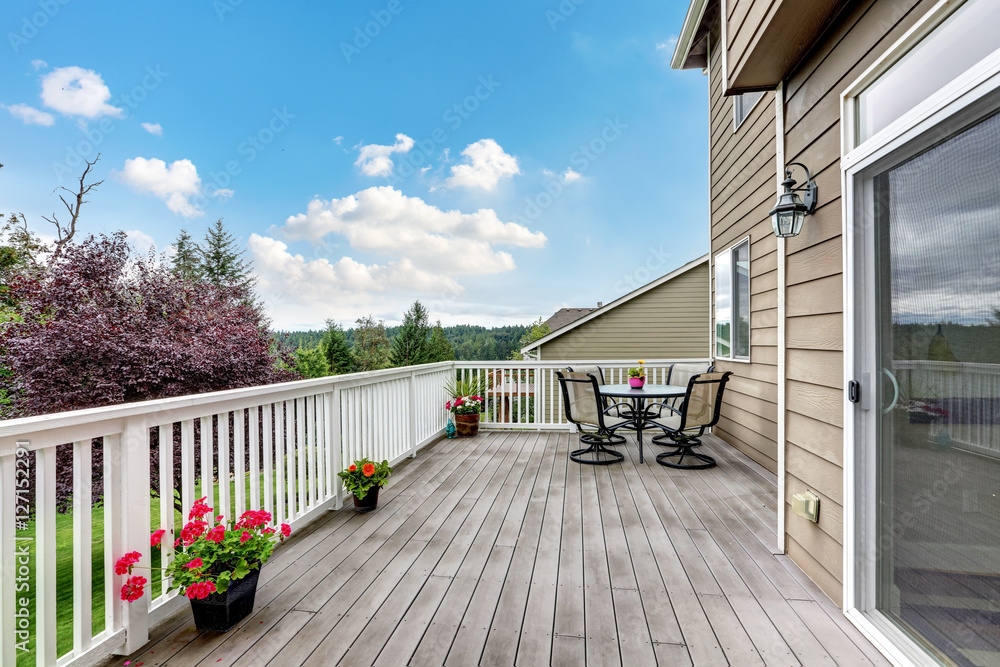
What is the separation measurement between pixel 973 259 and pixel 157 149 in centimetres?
1815

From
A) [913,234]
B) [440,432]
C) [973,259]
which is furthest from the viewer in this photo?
[440,432]

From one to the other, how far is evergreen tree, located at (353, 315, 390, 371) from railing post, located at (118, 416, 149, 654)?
85.4 ft

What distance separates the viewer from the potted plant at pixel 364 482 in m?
2.98

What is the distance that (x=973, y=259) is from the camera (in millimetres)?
1242

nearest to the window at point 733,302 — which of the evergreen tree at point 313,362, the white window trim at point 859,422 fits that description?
the white window trim at point 859,422

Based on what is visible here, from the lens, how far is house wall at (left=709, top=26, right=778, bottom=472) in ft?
12.1

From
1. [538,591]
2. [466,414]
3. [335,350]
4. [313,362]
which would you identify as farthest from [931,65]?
[335,350]

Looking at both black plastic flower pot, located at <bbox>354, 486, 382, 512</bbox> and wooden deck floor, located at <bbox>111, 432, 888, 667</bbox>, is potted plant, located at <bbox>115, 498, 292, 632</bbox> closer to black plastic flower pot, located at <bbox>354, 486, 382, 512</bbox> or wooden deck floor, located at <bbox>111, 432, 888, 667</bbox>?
wooden deck floor, located at <bbox>111, 432, 888, 667</bbox>

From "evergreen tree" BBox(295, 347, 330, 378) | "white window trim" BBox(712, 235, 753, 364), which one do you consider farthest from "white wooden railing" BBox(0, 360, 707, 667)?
"evergreen tree" BBox(295, 347, 330, 378)

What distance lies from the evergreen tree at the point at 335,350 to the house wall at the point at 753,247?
72.1ft

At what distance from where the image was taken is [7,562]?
1216 mm

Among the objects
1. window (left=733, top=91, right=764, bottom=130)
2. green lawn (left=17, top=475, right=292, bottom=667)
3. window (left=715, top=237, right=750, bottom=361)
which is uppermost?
window (left=733, top=91, right=764, bottom=130)

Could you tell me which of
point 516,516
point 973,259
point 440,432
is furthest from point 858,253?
point 440,432

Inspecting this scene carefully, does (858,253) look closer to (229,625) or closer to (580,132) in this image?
(229,625)
